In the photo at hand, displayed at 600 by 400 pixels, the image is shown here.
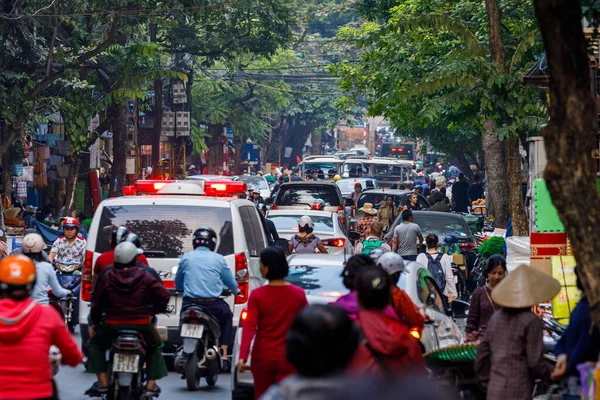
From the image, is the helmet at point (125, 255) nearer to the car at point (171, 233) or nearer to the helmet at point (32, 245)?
the car at point (171, 233)

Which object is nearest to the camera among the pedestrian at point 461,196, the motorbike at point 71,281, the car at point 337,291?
the car at point 337,291

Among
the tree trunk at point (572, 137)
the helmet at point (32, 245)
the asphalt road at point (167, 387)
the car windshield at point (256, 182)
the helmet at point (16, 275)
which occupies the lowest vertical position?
the asphalt road at point (167, 387)

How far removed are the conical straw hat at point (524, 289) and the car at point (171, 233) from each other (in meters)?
4.78

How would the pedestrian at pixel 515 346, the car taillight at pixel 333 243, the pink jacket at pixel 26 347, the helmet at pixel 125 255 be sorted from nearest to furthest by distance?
the pink jacket at pixel 26 347 < the pedestrian at pixel 515 346 < the helmet at pixel 125 255 < the car taillight at pixel 333 243

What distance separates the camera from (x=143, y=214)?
37.9ft

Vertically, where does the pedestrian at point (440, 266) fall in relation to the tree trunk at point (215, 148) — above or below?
below

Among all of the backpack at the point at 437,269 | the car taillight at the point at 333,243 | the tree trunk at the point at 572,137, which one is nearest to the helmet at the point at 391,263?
the tree trunk at the point at 572,137

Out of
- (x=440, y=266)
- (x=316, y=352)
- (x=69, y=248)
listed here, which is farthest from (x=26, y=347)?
(x=440, y=266)

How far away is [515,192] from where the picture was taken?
17391 mm

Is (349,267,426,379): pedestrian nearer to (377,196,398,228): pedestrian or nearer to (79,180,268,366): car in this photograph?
(79,180,268,366): car

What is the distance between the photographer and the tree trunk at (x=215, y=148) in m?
50.9

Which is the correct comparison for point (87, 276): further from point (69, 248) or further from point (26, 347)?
point (26, 347)

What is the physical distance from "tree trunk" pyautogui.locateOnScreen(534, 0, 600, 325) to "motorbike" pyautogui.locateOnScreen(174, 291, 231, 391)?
534 cm

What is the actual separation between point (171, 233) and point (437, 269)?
4312 millimetres
